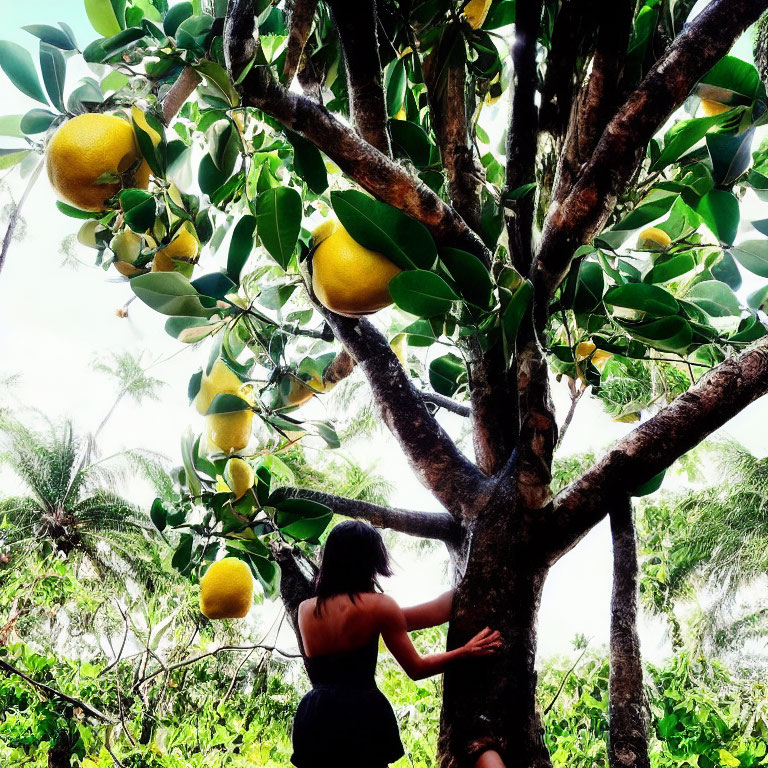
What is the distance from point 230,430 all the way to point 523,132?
20.5 inches

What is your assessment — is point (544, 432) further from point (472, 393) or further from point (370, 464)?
point (370, 464)

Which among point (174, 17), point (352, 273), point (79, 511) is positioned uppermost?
point (79, 511)

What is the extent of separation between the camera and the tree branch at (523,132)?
651 mm

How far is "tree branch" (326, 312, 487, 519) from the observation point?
0.66m

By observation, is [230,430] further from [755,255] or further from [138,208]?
[755,255]

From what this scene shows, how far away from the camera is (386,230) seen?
0.48m

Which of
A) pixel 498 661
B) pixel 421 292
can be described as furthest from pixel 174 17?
pixel 498 661

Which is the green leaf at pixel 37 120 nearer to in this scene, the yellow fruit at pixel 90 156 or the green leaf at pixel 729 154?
the yellow fruit at pixel 90 156

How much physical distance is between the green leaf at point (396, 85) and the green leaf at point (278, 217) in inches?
8.7

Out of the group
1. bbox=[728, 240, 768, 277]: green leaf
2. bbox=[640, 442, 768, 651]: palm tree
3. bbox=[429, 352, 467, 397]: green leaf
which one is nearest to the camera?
bbox=[728, 240, 768, 277]: green leaf

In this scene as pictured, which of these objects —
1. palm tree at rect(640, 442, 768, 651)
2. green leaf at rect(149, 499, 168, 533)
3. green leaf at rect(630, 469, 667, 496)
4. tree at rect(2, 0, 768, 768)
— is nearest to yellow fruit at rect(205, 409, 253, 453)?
tree at rect(2, 0, 768, 768)

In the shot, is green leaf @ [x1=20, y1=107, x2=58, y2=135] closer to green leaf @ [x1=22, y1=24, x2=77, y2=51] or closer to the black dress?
green leaf @ [x1=22, y1=24, x2=77, y2=51]

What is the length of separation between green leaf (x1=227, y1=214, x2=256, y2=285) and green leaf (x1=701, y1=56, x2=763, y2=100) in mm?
468

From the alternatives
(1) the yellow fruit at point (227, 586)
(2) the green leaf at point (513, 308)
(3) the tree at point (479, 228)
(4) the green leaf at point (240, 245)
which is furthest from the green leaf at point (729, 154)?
(1) the yellow fruit at point (227, 586)
